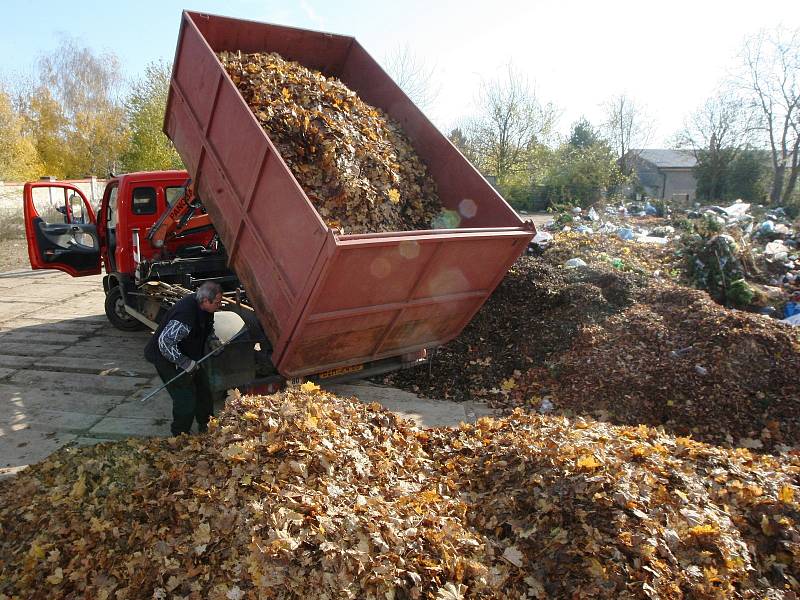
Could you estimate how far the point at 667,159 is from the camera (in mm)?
49531

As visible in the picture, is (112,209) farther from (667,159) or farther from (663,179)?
(667,159)

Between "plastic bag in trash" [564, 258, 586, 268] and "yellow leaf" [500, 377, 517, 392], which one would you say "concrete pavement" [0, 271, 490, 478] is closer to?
"yellow leaf" [500, 377, 517, 392]

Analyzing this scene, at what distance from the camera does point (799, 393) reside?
5461 mm

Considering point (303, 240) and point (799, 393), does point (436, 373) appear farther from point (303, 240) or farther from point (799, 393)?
point (799, 393)

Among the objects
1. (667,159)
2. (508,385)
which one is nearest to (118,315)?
(508,385)

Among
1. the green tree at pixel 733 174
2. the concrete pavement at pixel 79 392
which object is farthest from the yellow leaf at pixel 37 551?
the green tree at pixel 733 174

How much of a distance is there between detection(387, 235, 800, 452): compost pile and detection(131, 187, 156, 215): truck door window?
4.19 metres

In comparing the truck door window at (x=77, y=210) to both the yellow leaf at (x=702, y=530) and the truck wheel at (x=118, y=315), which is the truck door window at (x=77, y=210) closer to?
the truck wheel at (x=118, y=315)

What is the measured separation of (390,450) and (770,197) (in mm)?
33053

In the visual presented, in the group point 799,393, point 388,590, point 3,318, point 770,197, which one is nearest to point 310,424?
point 388,590

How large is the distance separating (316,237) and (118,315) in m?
5.92

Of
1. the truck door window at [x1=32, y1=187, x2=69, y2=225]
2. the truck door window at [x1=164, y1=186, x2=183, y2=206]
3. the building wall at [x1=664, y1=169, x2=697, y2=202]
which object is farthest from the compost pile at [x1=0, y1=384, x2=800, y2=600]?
the building wall at [x1=664, y1=169, x2=697, y2=202]

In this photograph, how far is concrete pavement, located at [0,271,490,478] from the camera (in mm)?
5305

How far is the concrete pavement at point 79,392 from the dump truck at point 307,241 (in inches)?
30.1
